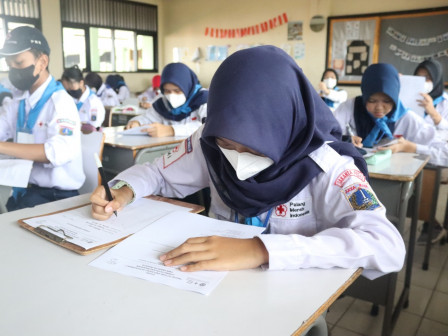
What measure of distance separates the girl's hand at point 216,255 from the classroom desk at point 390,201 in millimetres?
1046

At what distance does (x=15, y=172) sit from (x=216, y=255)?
120 centimetres

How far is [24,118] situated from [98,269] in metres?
1.35

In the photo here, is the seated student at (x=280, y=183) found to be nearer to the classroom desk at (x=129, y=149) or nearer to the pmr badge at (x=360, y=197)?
the pmr badge at (x=360, y=197)

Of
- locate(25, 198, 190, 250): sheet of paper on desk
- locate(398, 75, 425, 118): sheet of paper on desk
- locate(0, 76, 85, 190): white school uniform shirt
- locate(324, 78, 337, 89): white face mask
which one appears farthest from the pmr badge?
locate(324, 78, 337, 89): white face mask

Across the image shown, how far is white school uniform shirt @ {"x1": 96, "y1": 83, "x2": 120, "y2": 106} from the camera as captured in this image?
265 inches

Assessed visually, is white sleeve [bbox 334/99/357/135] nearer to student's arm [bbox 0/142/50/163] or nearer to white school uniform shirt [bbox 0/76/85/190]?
white school uniform shirt [bbox 0/76/85/190]

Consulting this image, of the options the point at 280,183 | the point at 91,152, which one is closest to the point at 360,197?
the point at 280,183

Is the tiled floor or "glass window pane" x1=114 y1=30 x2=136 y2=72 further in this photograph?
"glass window pane" x1=114 y1=30 x2=136 y2=72

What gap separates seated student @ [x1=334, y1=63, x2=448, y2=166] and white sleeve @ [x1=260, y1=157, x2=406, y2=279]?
152 centimetres

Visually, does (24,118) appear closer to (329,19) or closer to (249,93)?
(249,93)

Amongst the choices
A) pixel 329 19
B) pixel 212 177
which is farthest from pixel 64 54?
pixel 212 177

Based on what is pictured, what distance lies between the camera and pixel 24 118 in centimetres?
186

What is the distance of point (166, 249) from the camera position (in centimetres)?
84

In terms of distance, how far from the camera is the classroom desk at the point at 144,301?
0.60 m
